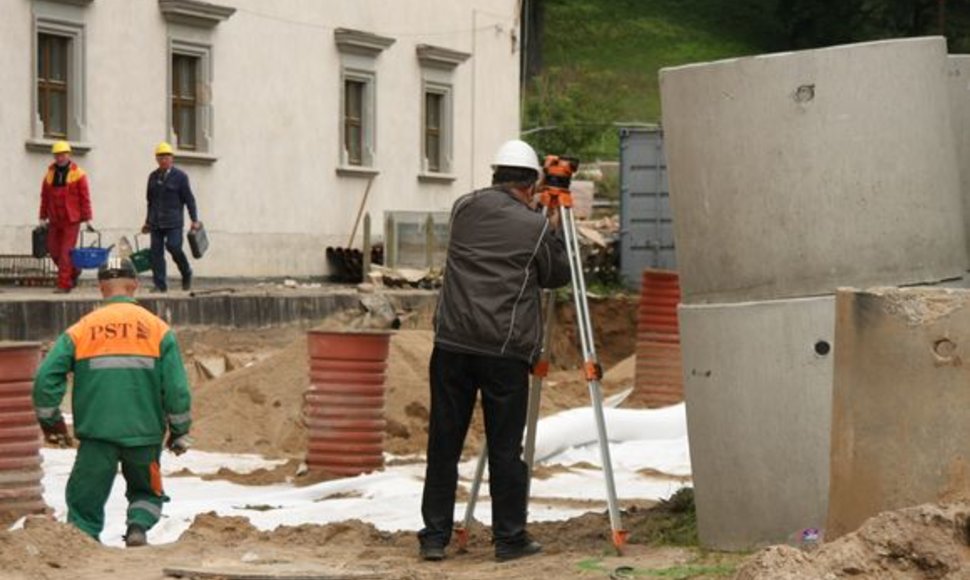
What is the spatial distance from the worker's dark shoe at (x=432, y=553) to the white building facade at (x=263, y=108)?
764 inches

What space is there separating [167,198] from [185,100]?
5.52m

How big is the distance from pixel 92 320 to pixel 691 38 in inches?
2523

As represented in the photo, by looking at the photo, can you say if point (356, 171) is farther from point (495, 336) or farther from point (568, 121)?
point (495, 336)

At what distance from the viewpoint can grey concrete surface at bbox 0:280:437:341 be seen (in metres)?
23.2

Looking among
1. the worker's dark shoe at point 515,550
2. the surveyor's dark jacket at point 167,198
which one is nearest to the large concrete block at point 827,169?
the worker's dark shoe at point 515,550

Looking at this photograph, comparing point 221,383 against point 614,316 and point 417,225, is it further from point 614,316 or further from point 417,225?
point 417,225

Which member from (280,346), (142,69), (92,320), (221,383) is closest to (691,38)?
(142,69)

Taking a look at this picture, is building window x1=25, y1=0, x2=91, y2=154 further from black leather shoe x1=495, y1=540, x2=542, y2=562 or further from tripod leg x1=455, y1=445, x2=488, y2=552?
black leather shoe x1=495, y1=540, x2=542, y2=562

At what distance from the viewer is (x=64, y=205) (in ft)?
88.2

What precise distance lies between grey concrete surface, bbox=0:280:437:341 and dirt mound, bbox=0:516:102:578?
1220cm

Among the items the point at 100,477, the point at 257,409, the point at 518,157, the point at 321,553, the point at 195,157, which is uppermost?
the point at 195,157

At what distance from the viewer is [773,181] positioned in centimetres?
1027

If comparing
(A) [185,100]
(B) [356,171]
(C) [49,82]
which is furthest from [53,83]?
(B) [356,171]

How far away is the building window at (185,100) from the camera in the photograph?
111 ft
